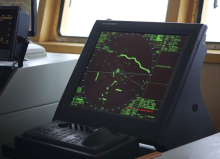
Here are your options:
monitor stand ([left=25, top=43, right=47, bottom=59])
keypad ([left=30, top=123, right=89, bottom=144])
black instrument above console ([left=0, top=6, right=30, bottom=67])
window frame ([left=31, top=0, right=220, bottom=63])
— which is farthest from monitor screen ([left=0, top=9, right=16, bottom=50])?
window frame ([left=31, top=0, right=220, bottom=63])

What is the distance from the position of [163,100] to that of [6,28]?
762 mm

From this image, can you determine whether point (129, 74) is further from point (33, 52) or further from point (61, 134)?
point (33, 52)

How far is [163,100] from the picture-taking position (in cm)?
107

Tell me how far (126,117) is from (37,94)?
1.75 feet

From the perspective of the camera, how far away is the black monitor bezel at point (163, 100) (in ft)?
3.44

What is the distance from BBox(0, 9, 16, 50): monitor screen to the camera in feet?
4.83

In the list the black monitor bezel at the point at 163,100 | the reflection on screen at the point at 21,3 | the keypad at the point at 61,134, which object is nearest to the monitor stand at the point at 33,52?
the reflection on screen at the point at 21,3

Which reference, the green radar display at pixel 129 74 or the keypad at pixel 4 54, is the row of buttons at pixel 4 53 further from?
the green radar display at pixel 129 74

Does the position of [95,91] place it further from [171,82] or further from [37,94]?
[37,94]

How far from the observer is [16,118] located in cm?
143

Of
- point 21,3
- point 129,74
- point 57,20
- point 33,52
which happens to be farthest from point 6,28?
point 57,20

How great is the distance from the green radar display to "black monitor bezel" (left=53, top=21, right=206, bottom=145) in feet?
0.06

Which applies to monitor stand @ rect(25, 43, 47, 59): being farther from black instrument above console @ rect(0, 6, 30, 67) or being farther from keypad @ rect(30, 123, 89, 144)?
keypad @ rect(30, 123, 89, 144)

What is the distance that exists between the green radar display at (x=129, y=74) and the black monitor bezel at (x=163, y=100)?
19mm
